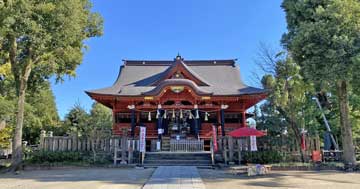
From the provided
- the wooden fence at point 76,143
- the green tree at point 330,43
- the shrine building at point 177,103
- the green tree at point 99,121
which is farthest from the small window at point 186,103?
the green tree at point 330,43

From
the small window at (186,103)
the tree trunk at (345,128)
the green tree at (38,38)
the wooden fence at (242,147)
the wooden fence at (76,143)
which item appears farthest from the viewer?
the small window at (186,103)

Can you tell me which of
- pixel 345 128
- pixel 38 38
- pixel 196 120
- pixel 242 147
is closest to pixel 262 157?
pixel 242 147

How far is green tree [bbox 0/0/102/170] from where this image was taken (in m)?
10.2

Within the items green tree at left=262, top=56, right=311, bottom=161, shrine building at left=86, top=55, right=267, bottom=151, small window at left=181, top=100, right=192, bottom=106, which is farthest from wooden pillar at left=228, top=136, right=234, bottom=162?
small window at left=181, top=100, right=192, bottom=106

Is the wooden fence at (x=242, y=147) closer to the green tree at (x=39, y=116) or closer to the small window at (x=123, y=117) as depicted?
the small window at (x=123, y=117)

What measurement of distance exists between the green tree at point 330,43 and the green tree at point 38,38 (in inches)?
343

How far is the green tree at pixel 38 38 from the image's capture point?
33.6 ft

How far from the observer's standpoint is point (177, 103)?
702 inches

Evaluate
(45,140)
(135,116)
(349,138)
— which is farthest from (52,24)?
(349,138)

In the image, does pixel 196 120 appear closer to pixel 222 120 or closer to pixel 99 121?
pixel 222 120

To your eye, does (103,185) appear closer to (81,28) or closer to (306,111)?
(81,28)

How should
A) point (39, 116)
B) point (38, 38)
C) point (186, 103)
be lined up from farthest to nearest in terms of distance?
point (39, 116)
point (186, 103)
point (38, 38)

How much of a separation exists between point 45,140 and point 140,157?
437cm

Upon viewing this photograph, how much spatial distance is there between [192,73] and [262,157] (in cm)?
848
